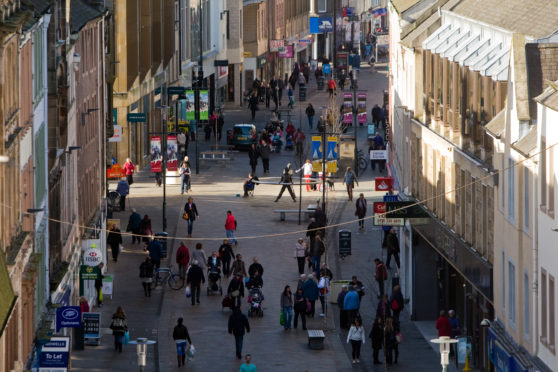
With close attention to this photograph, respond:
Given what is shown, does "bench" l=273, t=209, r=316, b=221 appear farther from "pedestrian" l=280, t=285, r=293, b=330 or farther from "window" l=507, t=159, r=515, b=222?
"window" l=507, t=159, r=515, b=222

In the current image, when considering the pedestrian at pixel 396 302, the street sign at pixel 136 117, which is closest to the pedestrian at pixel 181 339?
the pedestrian at pixel 396 302

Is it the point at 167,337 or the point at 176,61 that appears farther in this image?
the point at 176,61

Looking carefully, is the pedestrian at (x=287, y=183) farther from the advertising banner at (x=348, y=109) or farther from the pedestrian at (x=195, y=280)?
the advertising banner at (x=348, y=109)

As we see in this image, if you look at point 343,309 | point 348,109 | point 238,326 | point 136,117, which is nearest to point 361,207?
point 343,309

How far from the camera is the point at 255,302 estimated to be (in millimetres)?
47469

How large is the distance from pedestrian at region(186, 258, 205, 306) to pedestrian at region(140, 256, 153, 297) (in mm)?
1286

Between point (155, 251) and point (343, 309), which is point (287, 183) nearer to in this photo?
point (155, 251)

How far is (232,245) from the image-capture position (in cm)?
5747

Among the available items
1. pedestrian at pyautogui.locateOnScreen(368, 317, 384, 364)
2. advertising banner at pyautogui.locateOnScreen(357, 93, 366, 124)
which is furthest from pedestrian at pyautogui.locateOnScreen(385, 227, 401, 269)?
advertising banner at pyautogui.locateOnScreen(357, 93, 366, 124)

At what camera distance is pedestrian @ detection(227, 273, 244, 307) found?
47.3m

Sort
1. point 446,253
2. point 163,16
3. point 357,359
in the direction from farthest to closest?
point 163,16 → point 446,253 → point 357,359

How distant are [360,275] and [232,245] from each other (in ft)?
18.7

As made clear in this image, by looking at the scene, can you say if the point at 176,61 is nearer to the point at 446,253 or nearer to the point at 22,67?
the point at 446,253

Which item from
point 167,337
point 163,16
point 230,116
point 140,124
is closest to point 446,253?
point 167,337
